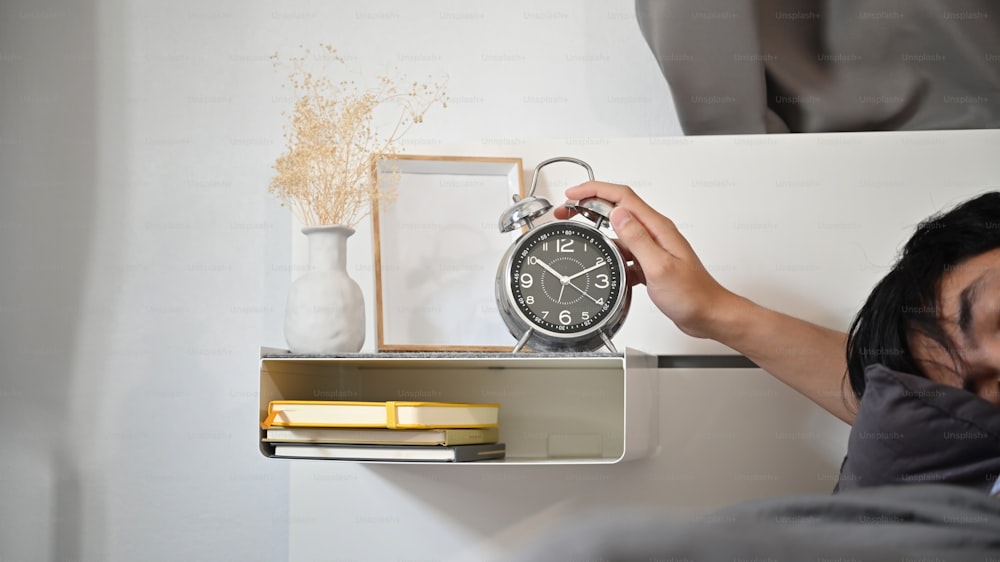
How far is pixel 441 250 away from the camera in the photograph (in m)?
1.48

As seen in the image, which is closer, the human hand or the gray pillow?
the gray pillow

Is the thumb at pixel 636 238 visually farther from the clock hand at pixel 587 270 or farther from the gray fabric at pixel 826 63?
the gray fabric at pixel 826 63

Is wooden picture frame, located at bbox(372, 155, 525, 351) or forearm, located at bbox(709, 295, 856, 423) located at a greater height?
wooden picture frame, located at bbox(372, 155, 525, 351)

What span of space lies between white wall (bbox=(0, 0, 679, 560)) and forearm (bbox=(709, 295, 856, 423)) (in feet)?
1.75

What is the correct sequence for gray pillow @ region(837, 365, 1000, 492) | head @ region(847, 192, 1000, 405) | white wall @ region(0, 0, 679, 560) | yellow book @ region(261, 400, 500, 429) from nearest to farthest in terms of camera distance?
1. gray pillow @ region(837, 365, 1000, 492)
2. head @ region(847, 192, 1000, 405)
3. yellow book @ region(261, 400, 500, 429)
4. white wall @ region(0, 0, 679, 560)

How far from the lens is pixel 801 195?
1510 millimetres

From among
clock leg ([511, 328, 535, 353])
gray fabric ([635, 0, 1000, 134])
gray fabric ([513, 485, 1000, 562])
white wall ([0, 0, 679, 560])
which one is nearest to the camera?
gray fabric ([513, 485, 1000, 562])

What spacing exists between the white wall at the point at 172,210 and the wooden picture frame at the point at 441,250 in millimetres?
127

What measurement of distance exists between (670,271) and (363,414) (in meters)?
0.46

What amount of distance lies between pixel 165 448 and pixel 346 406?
661 millimetres

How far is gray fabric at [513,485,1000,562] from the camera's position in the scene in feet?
1.34

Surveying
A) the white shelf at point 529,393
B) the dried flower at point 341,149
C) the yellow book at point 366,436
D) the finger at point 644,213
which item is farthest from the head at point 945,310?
the dried flower at point 341,149

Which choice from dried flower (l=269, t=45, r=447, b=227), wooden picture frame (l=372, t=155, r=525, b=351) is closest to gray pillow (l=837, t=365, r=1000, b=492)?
wooden picture frame (l=372, t=155, r=525, b=351)

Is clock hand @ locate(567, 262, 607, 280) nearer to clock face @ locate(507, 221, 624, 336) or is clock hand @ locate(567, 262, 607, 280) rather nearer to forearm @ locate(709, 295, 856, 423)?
clock face @ locate(507, 221, 624, 336)
